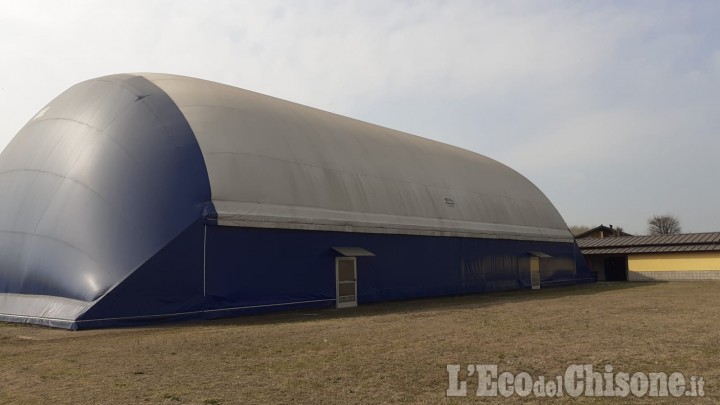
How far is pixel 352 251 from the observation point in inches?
986

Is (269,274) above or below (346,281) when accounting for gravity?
above

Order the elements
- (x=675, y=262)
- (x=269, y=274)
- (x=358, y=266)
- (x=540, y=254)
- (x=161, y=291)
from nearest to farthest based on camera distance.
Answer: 1. (x=161, y=291)
2. (x=269, y=274)
3. (x=358, y=266)
4. (x=540, y=254)
5. (x=675, y=262)

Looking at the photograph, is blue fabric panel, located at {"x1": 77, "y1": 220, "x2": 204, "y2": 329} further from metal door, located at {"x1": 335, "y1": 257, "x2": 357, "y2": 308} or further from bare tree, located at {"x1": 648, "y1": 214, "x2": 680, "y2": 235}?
bare tree, located at {"x1": 648, "y1": 214, "x2": 680, "y2": 235}

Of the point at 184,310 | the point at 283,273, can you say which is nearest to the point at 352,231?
the point at 283,273

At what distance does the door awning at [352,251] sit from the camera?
2450 centimetres

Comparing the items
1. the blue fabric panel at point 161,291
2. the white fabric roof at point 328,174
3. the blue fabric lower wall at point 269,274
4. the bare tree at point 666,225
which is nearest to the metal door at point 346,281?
the blue fabric lower wall at point 269,274

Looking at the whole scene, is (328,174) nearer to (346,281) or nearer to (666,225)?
(346,281)

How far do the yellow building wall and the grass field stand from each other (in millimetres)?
28413

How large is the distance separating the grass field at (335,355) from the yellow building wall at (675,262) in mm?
28413

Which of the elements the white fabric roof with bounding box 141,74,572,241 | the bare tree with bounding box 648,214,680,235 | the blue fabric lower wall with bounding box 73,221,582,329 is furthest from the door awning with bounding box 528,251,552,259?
the bare tree with bounding box 648,214,680,235

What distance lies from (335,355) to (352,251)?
13.1 m

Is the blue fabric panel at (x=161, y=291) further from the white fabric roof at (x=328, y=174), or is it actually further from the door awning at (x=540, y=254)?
the door awning at (x=540, y=254)

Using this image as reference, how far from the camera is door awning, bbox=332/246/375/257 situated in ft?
80.4

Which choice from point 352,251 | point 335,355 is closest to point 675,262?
point 352,251
